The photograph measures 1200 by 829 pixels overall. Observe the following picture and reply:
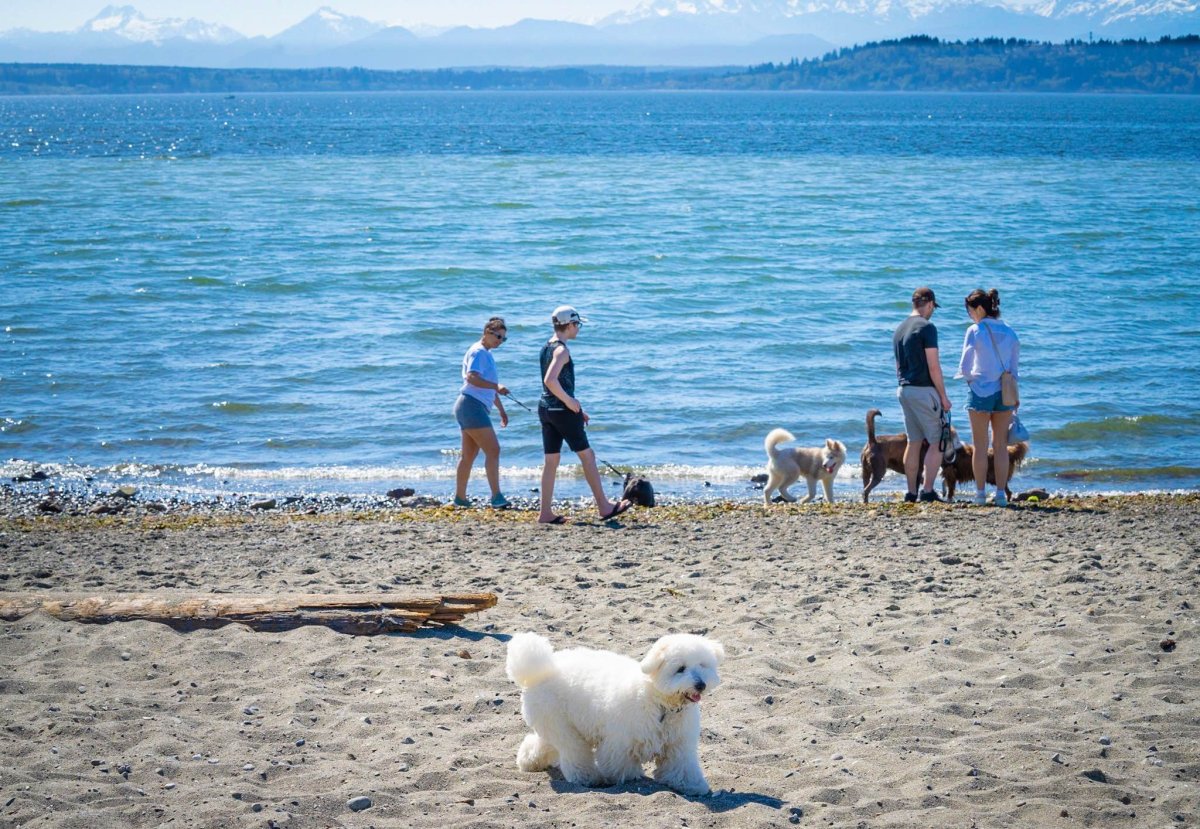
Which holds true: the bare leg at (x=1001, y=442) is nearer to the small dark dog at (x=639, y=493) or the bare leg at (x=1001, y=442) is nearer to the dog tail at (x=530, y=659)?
the small dark dog at (x=639, y=493)

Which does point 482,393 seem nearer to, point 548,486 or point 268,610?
point 548,486

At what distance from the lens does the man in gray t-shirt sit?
10.9m

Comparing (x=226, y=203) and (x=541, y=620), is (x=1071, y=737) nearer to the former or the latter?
(x=541, y=620)

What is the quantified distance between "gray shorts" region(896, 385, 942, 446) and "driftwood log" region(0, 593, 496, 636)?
5.63 m

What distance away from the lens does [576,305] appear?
1029 inches

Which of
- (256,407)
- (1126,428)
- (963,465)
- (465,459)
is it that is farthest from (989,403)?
(256,407)

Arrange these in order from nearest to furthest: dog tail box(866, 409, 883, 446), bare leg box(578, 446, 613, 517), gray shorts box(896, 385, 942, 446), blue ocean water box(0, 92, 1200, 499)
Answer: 1. bare leg box(578, 446, 613, 517)
2. gray shorts box(896, 385, 942, 446)
3. dog tail box(866, 409, 883, 446)
4. blue ocean water box(0, 92, 1200, 499)

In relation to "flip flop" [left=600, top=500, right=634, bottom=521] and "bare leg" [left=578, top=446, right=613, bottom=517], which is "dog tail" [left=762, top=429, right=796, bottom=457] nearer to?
"flip flop" [left=600, top=500, right=634, bottom=521]

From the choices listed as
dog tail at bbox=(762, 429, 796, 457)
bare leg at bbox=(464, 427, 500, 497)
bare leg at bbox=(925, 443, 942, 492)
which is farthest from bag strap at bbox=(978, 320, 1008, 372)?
bare leg at bbox=(464, 427, 500, 497)

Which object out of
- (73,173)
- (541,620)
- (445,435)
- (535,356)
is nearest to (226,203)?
(73,173)

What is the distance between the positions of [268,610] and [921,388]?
6677mm

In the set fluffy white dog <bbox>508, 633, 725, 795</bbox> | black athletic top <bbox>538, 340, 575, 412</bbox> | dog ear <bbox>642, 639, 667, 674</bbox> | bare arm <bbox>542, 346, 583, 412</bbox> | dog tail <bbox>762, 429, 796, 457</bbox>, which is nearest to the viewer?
dog ear <bbox>642, 639, 667, 674</bbox>

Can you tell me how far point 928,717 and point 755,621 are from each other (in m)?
1.69

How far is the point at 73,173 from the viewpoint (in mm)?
54969
